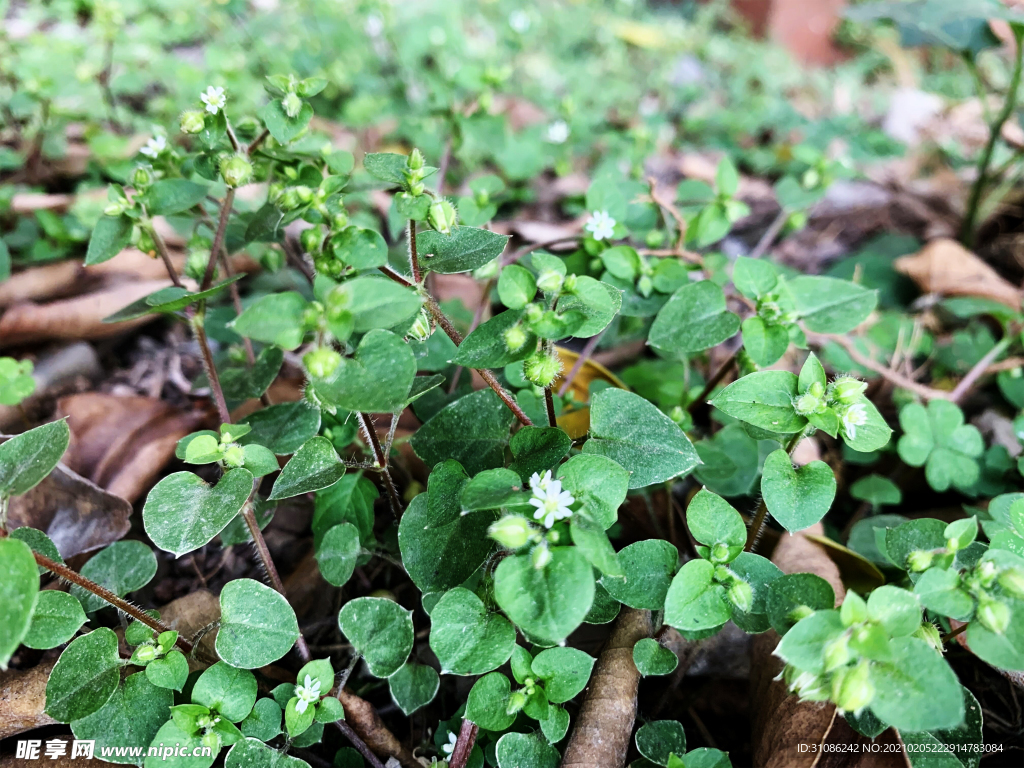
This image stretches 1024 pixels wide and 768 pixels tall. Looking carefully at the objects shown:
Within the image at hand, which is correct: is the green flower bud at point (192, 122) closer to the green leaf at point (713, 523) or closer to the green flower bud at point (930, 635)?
the green leaf at point (713, 523)

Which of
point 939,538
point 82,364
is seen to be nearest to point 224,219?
point 82,364

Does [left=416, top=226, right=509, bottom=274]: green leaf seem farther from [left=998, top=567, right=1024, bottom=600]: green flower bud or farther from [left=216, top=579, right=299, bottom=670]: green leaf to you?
[left=998, top=567, right=1024, bottom=600]: green flower bud

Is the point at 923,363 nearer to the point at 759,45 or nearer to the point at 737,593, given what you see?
the point at 737,593

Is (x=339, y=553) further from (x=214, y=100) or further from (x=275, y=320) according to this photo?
(x=214, y=100)

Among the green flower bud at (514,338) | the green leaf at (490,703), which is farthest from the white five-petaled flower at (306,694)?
the green flower bud at (514,338)

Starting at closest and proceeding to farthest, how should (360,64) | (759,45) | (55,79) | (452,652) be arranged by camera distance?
(452,652) → (55,79) → (360,64) → (759,45)

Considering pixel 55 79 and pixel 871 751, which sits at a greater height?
pixel 55 79

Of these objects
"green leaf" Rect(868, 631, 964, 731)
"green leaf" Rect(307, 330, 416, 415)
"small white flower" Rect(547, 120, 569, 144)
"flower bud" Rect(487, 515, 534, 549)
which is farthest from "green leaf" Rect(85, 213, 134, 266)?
"small white flower" Rect(547, 120, 569, 144)
